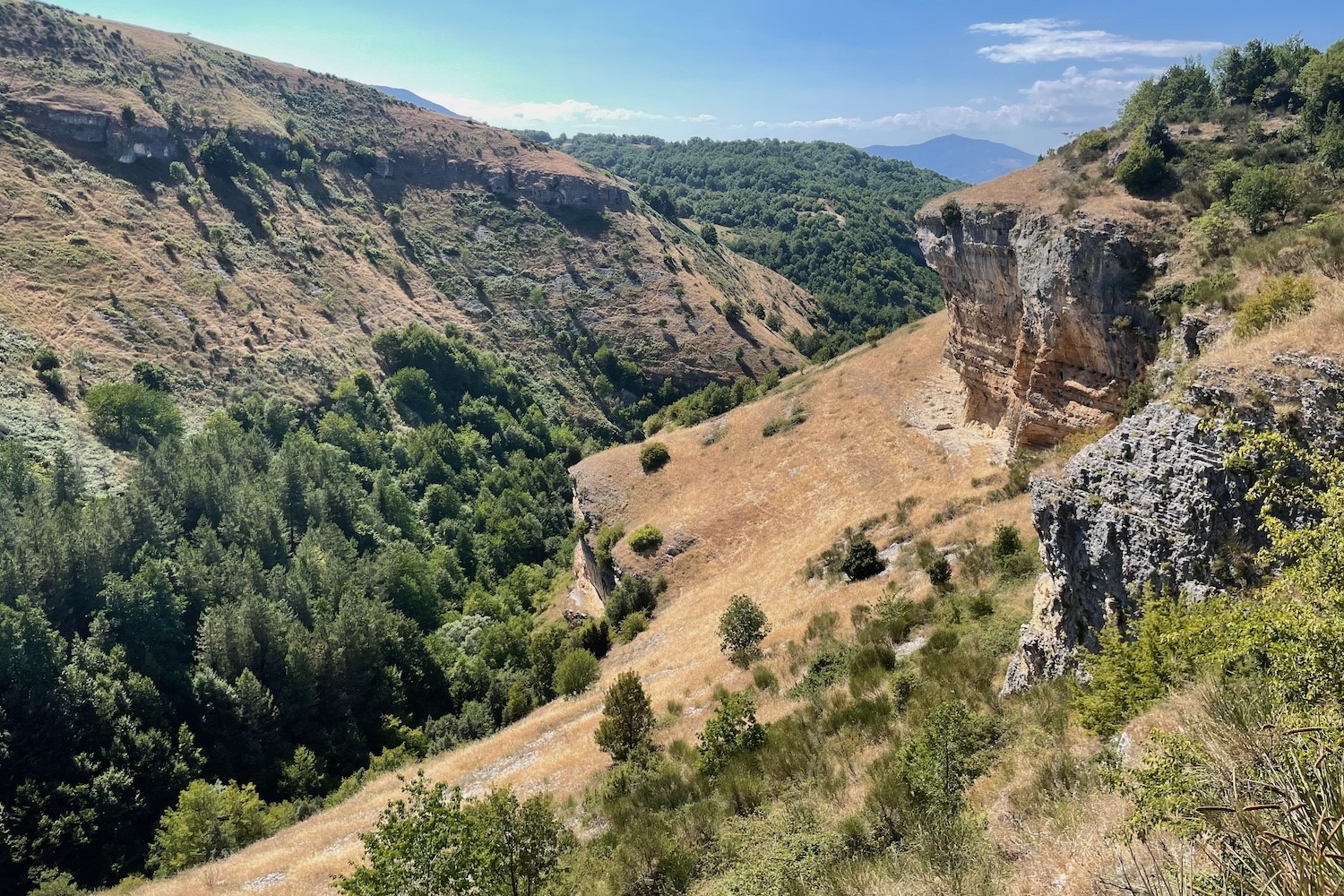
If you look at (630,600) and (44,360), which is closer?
(630,600)

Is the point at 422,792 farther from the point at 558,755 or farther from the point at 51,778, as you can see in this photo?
the point at 51,778

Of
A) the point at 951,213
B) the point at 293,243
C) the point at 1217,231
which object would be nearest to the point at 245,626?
the point at 951,213

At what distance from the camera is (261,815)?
85.1 ft

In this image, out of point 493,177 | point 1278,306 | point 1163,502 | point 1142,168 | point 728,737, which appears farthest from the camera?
point 493,177

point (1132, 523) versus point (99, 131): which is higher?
point (99, 131)

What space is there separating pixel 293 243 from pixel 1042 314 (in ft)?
257

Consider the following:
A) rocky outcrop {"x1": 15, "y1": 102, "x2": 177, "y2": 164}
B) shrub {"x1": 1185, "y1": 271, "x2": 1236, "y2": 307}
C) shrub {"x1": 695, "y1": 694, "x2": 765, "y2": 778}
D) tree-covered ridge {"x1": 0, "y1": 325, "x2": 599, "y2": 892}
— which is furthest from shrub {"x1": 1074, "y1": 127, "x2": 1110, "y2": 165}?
rocky outcrop {"x1": 15, "y1": 102, "x2": 177, "y2": 164}

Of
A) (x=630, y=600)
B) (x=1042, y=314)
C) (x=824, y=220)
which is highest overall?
(x=824, y=220)

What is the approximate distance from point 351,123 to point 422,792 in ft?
379

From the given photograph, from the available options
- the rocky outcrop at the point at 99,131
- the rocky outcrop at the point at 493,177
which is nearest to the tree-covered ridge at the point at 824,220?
the rocky outcrop at the point at 493,177

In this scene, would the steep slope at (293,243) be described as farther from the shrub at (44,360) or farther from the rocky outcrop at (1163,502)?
Answer: the rocky outcrop at (1163,502)

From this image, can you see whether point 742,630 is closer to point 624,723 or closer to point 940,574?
point 624,723

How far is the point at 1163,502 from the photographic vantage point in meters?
9.04

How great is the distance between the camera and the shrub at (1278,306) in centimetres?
1252
